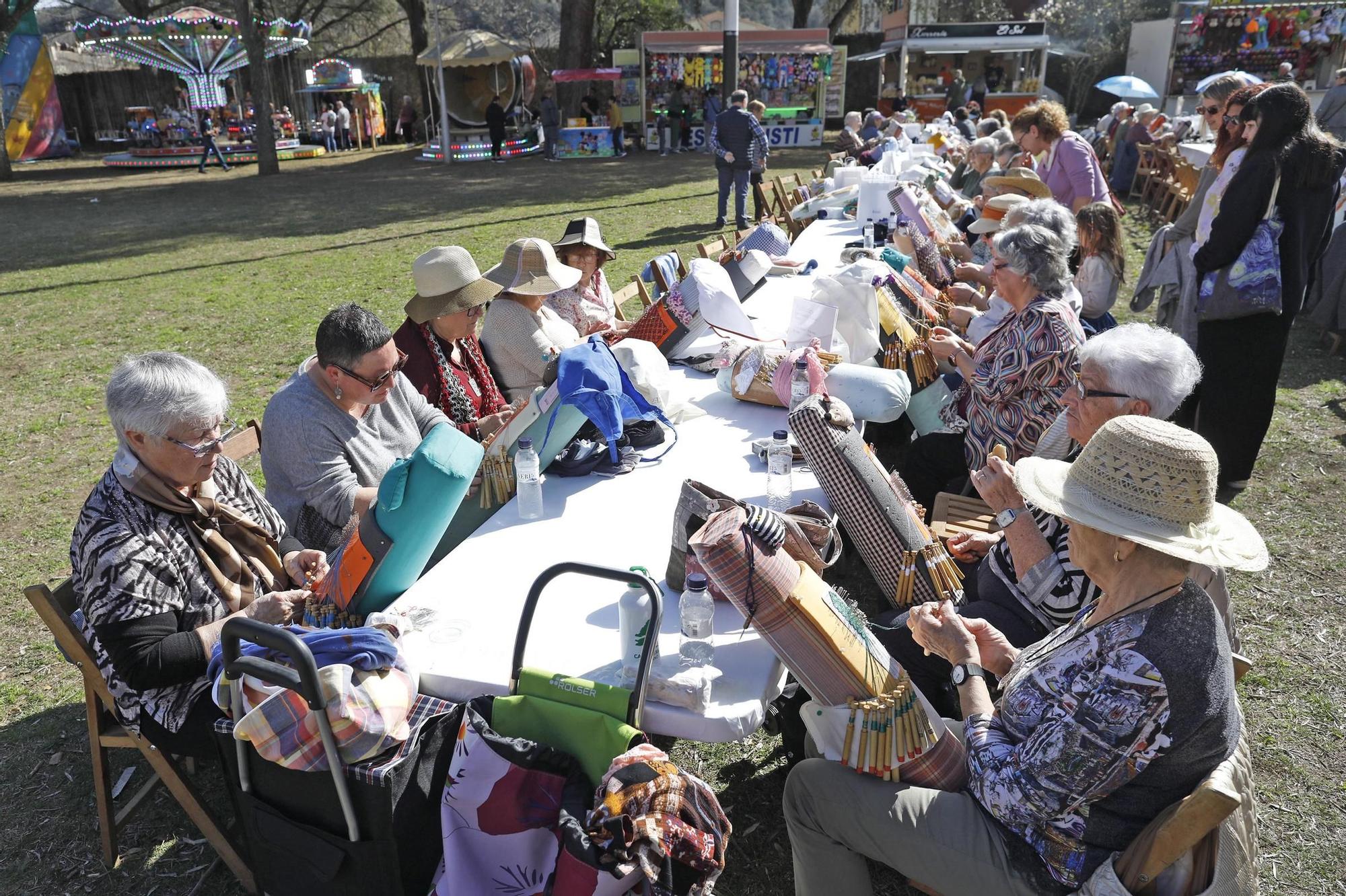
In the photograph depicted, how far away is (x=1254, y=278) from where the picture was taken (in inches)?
172

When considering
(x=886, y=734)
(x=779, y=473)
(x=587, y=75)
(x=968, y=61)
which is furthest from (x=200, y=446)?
(x=968, y=61)

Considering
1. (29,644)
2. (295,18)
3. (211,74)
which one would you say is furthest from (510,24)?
(29,644)

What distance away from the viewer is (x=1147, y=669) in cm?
170

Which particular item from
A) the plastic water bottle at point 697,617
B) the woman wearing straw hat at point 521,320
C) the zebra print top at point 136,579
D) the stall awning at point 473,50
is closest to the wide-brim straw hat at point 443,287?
the woman wearing straw hat at point 521,320

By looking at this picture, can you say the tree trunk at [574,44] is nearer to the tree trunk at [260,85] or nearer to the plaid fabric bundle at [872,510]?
the tree trunk at [260,85]

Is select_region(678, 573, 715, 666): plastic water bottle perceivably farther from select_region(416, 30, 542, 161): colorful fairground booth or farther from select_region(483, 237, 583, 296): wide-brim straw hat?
select_region(416, 30, 542, 161): colorful fairground booth

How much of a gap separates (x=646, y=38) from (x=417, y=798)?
83.6 ft

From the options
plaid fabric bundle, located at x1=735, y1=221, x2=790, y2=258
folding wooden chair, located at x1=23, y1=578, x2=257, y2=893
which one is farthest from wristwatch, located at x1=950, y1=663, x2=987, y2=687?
plaid fabric bundle, located at x1=735, y1=221, x2=790, y2=258

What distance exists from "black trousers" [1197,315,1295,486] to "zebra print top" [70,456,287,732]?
14.9ft

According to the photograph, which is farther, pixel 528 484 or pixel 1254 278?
pixel 1254 278

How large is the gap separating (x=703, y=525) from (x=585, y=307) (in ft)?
10.1

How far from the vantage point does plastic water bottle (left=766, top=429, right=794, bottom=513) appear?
3.02 m

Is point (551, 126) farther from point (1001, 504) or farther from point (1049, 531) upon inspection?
point (1049, 531)

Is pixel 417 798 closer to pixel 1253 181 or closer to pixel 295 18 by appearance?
pixel 1253 181
